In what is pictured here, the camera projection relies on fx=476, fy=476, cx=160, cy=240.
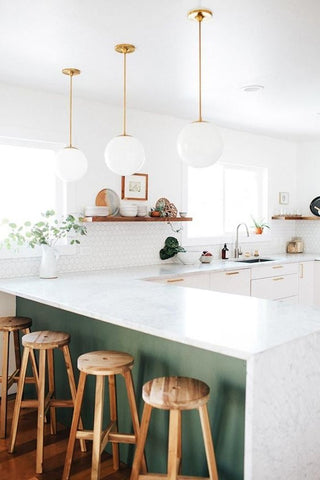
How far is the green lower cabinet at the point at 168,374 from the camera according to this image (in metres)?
2.23

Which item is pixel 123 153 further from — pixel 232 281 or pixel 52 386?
pixel 232 281

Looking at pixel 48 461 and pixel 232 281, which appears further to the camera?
pixel 232 281

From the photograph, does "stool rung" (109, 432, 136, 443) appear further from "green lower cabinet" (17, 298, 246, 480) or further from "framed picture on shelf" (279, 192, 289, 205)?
"framed picture on shelf" (279, 192, 289, 205)

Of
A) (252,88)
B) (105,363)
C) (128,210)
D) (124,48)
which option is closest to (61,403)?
(105,363)

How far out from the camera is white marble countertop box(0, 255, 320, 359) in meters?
2.01

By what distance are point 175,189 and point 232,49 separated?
7.84ft

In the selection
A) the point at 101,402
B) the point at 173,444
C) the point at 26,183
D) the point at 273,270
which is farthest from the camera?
the point at 273,270

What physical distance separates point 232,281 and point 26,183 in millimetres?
2320

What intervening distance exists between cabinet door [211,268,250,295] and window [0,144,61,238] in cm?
173

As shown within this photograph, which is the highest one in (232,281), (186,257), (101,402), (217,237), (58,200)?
(58,200)

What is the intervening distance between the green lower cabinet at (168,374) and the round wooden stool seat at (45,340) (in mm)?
245

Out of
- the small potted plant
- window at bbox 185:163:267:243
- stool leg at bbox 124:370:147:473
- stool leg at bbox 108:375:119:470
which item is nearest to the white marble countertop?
stool leg at bbox 124:370:147:473

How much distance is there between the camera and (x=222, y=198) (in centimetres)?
603

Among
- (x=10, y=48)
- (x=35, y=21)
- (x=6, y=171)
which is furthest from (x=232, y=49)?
(x=6, y=171)
